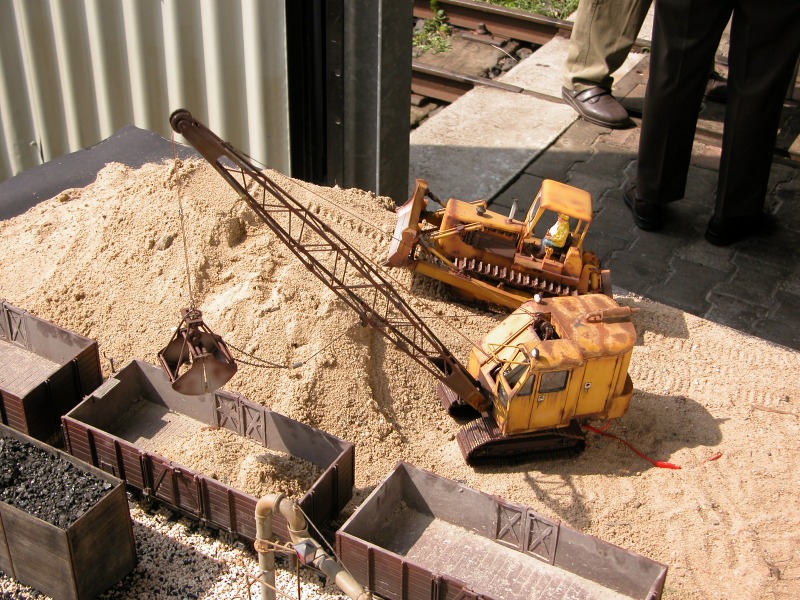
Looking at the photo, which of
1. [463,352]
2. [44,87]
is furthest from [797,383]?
[44,87]

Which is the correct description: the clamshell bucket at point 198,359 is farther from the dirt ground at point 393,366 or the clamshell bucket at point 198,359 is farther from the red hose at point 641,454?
the red hose at point 641,454

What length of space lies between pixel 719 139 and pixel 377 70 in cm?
560

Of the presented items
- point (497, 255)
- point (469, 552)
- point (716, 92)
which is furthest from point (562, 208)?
point (716, 92)

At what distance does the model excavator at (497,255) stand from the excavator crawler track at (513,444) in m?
1.66

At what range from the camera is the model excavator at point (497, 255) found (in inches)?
374

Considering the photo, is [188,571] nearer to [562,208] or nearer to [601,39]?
[562,208]

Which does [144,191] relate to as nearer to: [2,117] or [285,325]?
[285,325]

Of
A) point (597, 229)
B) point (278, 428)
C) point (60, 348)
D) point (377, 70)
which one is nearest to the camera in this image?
point (278, 428)

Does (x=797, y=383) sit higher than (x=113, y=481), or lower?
lower

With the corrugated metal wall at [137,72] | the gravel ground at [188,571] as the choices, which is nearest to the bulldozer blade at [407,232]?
the corrugated metal wall at [137,72]

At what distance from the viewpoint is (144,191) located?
10.1 metres

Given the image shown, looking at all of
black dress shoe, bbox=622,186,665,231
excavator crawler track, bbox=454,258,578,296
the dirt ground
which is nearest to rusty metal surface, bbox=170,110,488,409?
the dirt ground

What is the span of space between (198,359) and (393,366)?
2.21 metres

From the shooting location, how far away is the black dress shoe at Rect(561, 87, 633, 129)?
14.1 meters
